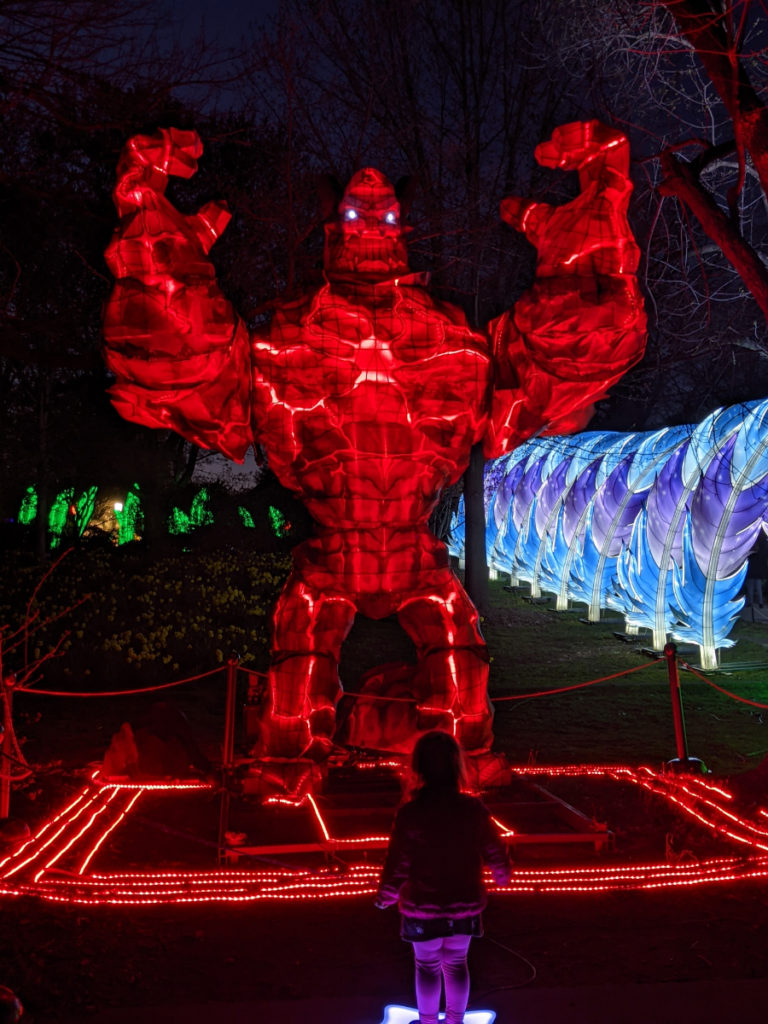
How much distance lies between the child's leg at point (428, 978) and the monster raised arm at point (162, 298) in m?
2.34

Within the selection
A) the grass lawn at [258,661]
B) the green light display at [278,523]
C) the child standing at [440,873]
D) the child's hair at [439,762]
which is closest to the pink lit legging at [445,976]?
the child standing at [440,873]

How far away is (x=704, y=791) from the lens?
4992 millimetres

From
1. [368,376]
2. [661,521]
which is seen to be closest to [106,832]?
[368,376]

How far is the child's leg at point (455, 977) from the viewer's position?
260 centimetres

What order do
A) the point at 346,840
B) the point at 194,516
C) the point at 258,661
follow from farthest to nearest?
the point at 194,516
the point at 258,661
the point at 346,840

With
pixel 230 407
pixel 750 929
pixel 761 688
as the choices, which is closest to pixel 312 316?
pixel 230 407

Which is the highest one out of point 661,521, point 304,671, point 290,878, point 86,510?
point 86,510

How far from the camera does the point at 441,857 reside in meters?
2.58

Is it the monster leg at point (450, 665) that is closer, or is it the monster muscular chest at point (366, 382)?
the monster muscular chest at point (366, 382)

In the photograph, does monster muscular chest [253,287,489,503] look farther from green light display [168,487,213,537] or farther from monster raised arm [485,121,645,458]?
green light display [168,487,213,537]

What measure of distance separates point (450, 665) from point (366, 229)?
201cm

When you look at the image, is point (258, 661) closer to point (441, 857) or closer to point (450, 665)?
point (450, 665)

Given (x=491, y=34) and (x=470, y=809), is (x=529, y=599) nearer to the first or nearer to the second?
(x=491, y=34)

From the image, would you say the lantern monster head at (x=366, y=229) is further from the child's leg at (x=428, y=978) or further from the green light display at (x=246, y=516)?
the green light display at (x=246, y=516)
